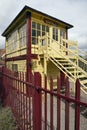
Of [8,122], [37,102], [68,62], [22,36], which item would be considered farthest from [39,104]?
[22,36]

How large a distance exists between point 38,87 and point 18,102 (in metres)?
1.53

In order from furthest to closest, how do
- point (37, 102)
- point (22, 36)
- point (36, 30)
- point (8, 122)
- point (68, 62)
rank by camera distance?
point (22, 36), point (36, 30), point (68, 62), point (8, 122), point (37, 102)

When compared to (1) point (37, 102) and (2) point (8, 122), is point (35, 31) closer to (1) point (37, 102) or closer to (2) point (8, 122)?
(2) point (8, 122)

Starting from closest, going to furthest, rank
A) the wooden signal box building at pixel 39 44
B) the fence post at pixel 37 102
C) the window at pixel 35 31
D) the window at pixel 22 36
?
the fence post at pixel 37 102
the wooden signal box building at pixel 39 44
the window at pixel 35 31
the window at pixel 22 36

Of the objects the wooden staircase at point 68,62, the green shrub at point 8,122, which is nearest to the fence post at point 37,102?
the green shrub at point 8,122

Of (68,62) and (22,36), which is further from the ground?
(22,36)

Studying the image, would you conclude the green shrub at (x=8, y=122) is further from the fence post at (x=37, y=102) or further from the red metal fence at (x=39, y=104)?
the fence post at (x=37, y=102)

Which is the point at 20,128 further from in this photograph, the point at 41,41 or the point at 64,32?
the point at 64,32

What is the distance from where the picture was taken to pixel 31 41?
945 cm

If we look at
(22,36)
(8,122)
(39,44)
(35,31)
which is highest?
(35,31)

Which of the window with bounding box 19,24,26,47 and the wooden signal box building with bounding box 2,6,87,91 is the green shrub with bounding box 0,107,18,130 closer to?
the wooden signal box building with bounding box 2,6,87,91

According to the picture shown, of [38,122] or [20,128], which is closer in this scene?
[38,122]

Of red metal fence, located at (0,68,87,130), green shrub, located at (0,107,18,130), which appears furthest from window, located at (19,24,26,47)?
red metal fence, located at (0,68,87,130)

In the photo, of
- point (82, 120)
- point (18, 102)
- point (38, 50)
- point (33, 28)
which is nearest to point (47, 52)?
point (38, 50)
